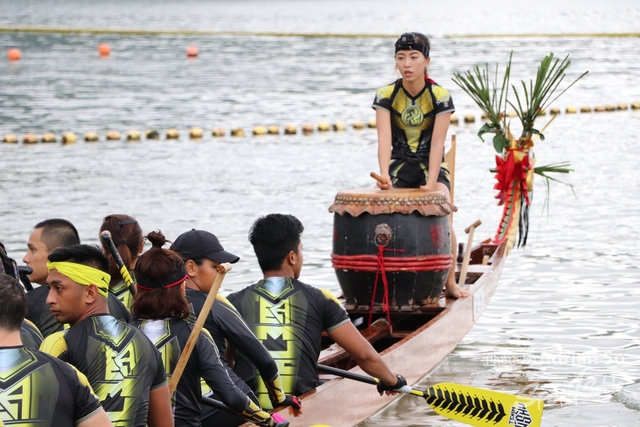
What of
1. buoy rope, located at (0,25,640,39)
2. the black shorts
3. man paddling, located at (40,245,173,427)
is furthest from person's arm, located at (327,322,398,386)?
buoy rope, located at (0,25,640,39)

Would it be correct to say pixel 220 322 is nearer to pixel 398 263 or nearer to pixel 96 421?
pixel 96 421

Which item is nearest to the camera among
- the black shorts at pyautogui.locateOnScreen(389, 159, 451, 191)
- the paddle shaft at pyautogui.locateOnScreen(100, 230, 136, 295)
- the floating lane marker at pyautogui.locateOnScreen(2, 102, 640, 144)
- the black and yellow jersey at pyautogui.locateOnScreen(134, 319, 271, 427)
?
the black and yellow jersey at pyautogui.locateOnScreen(134, 319, 271, 427)

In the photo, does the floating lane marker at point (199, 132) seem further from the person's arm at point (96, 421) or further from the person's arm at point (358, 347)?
the person's arm at point (96, 421)

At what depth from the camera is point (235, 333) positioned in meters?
5.58

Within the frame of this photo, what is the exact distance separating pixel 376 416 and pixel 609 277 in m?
5.09

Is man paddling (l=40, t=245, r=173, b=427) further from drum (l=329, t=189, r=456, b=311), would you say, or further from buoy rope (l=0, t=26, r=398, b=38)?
buoy rope (l=0, t=26, r=398, b=38)

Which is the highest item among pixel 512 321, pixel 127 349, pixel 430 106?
pixel 430 106

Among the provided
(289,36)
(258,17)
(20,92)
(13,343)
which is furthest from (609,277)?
(258,17)

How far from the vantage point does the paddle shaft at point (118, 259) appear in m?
5.89

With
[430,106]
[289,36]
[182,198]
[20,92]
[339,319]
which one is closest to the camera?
[339,319]

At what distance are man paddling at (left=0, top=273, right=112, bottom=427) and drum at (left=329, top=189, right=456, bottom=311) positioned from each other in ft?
14.0

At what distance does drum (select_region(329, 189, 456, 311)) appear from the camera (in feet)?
26.9

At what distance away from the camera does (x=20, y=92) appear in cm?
3153

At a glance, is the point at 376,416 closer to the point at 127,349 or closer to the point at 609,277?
the point at 127,349
